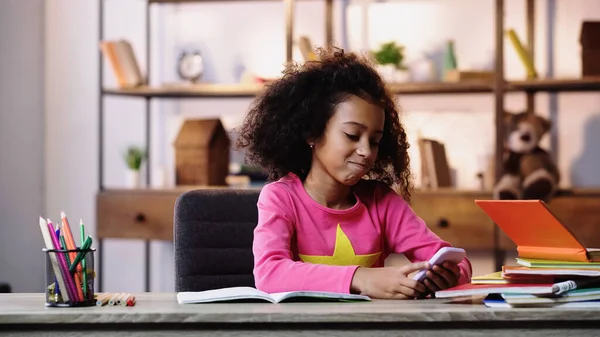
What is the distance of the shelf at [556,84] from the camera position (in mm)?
3645

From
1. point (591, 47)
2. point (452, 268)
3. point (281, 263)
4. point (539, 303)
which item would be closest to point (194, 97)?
point (591, 47)

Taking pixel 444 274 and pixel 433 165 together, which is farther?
pixel 433 165

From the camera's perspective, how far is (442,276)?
1.48m

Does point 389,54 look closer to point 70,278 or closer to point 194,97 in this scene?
point 194,97

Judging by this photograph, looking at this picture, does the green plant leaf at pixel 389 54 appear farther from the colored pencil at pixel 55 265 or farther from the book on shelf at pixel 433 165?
the colored pencil at pixel 55 265

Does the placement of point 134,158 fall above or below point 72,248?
above

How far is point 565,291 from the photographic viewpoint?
1.29 metres

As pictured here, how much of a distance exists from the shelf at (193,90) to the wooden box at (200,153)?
4.8 inches

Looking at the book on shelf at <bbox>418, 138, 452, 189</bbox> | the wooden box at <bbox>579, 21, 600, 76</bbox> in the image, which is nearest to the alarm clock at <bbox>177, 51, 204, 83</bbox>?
the book on shelf at <bbox>418, 138, 452, 189</bbox>

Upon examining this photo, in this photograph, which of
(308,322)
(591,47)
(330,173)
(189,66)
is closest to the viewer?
(308,322)

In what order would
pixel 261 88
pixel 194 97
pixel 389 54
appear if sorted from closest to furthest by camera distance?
pixel 261 88 → pixel 389 54 → pixel 194 97

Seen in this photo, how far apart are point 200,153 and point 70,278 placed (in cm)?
254

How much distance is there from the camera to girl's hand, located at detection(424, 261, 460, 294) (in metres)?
1.46

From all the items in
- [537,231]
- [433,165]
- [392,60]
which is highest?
[392,60]
